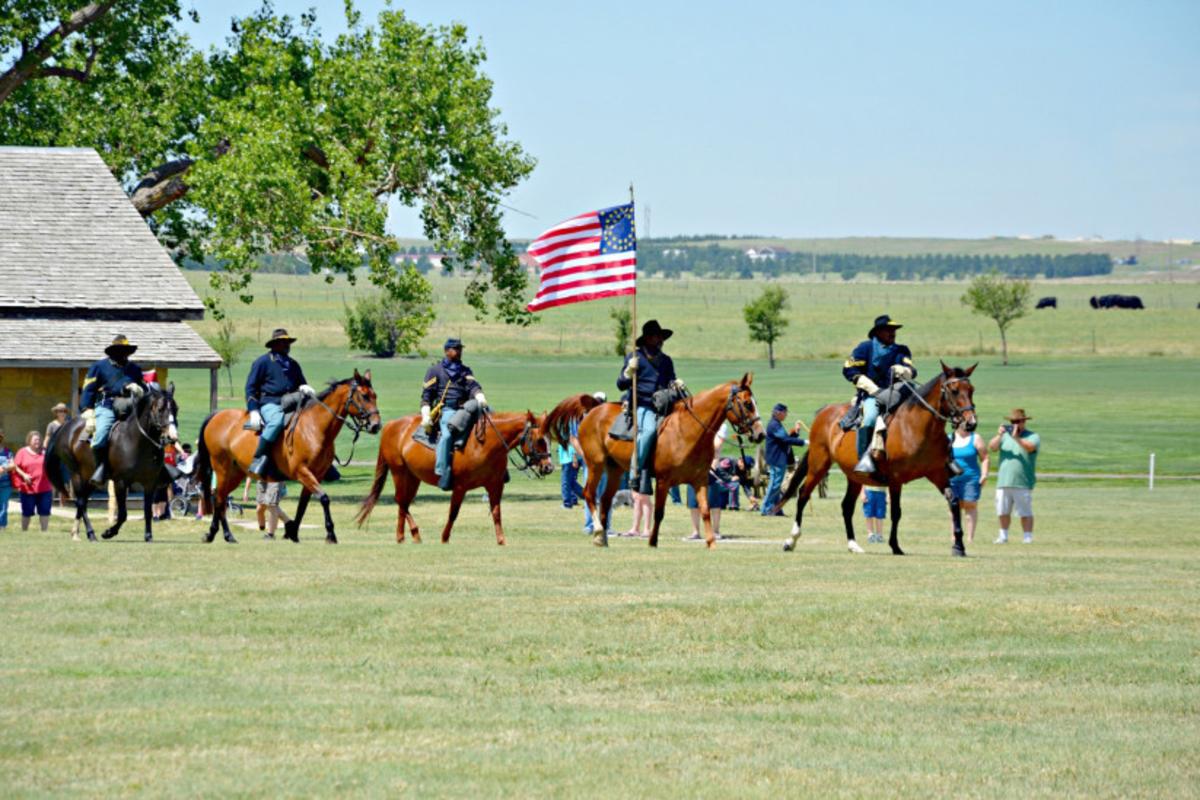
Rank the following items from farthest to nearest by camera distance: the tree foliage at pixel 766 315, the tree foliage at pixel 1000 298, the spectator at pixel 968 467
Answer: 1. the tree foliage at pixel 1000 298
2. the tree foliage at pixel 766 315
3. the spectator at pixel 968 467

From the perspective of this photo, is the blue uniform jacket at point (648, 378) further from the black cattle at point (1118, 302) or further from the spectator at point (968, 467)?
the black cattle at point (1118, 302)

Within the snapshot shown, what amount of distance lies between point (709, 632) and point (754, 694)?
215cm

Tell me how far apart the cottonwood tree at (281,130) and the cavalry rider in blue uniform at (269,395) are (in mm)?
16911

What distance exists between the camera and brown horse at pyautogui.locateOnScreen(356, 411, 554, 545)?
82.7ft

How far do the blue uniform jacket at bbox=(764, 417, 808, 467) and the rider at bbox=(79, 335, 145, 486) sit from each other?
14304 millimetres

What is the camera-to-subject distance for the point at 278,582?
16.9 m

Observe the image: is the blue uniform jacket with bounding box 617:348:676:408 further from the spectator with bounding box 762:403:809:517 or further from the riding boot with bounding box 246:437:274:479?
the spectator with bounding box 762:403:809:517

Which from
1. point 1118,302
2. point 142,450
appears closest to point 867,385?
point 142,450

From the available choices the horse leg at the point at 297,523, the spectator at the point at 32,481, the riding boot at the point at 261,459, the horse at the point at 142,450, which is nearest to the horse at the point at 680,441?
the horse leg at the point at 297,523

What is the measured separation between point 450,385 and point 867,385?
18.6 ft

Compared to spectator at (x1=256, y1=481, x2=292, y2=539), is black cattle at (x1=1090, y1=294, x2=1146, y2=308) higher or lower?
higher

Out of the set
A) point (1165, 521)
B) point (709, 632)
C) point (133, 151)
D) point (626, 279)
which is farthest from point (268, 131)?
point (709, 632)

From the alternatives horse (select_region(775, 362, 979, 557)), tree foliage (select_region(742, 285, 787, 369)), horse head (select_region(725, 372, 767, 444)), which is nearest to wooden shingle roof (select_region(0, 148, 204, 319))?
horse head (select_region(725, 372, 767, 444))

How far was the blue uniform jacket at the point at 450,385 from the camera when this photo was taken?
24844mm
